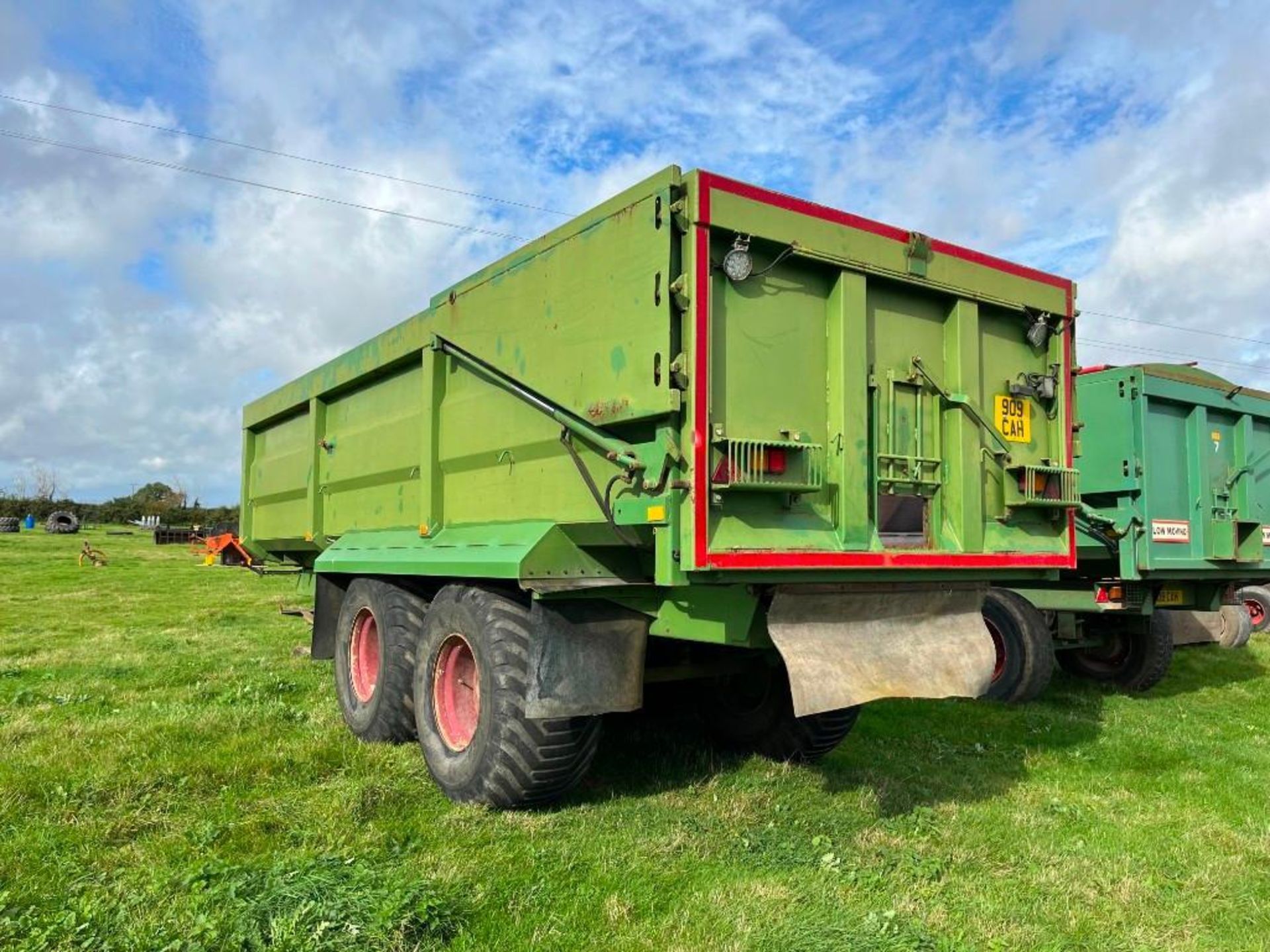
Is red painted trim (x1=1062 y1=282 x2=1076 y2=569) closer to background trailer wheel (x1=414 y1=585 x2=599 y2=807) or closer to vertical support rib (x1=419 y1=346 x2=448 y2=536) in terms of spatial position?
background trailer wheel (x1=414 y1=585 x2=599 y2=807)

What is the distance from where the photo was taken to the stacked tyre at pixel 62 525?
44.7 meters

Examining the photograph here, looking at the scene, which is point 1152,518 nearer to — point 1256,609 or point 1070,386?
point 1070,386

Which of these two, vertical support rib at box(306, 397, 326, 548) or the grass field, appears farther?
vertical support rib at box(306, 397, 326, 548)

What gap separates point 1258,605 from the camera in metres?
12.4

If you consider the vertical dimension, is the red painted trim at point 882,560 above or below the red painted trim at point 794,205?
below

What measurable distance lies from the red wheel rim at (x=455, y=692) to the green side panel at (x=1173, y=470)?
5.26 metres

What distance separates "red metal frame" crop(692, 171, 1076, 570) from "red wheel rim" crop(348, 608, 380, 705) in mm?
3315

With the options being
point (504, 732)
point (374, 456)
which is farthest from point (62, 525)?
point (504, 732)

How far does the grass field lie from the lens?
11.0ft

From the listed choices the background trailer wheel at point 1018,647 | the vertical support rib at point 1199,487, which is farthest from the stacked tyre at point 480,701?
the vertical support rib at point 1199,487

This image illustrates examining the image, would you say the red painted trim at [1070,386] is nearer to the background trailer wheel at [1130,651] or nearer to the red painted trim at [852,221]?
the red painted trim at [852,221]

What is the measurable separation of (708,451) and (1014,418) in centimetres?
204

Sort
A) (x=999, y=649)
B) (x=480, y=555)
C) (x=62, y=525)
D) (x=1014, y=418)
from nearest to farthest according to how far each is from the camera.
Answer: (x=480, y=555) < (x=1014, y=418) < (x=999, y=649) < (x=62, y=525)

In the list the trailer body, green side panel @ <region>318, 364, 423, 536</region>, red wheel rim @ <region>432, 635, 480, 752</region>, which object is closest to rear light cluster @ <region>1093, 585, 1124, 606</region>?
the trailer body
